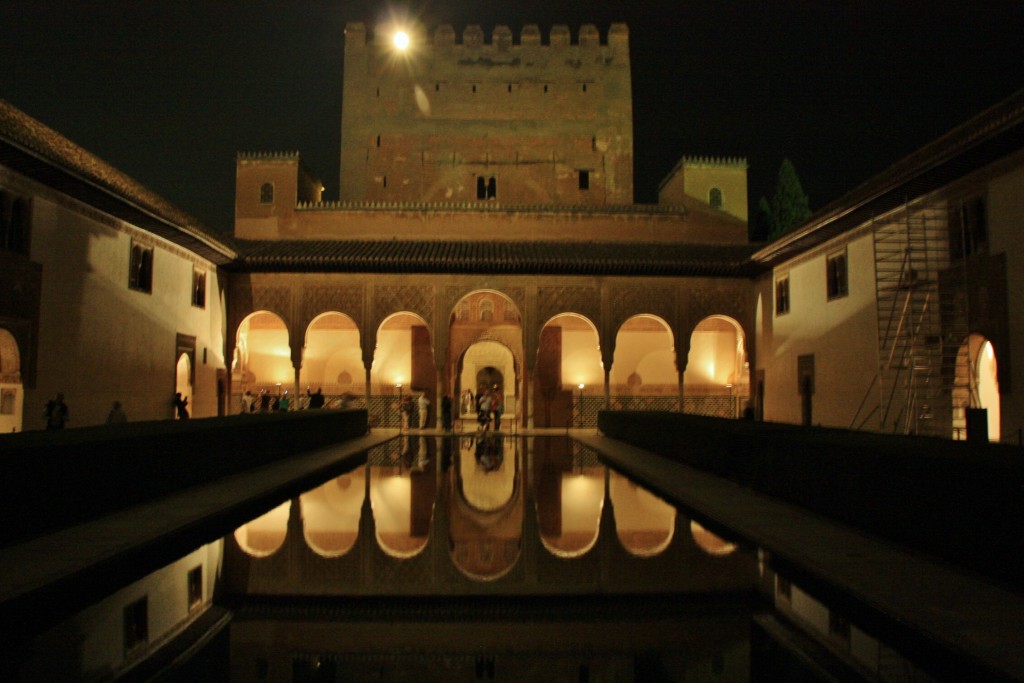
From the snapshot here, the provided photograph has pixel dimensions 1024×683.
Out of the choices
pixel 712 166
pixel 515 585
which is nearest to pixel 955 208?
pixel 515 585

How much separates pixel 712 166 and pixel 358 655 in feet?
93.3

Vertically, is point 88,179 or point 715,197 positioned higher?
point 715,197

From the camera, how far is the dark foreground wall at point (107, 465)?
6562 millimetres

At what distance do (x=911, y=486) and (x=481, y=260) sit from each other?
1723 centimetres

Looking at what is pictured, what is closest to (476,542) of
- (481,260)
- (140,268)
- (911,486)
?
(911,486)

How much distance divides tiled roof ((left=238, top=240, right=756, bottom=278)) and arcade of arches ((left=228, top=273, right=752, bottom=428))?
358 millimetres

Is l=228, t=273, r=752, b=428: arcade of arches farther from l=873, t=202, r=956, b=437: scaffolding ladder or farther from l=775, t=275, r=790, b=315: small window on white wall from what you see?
l=873, t=202, r=956, b=437: scaffolding ladder

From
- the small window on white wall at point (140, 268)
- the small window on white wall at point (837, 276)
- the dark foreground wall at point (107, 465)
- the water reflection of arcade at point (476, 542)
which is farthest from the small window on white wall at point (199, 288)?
the small window on white wall at point (837, 276)

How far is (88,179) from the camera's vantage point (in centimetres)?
1395

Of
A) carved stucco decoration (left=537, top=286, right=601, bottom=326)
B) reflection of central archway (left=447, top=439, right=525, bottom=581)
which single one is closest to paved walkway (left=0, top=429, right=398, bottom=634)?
reflection of central archway (left=447, top=439, right=525, bottom=581)

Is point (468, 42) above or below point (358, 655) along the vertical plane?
above

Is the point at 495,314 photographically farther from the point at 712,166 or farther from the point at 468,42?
the point at 468,42

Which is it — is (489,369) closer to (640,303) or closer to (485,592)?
(640,303)

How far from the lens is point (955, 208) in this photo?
13.7 m
